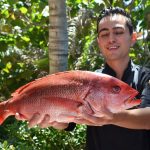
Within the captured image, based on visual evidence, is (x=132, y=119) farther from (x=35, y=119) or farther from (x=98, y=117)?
(x=35, y=119)

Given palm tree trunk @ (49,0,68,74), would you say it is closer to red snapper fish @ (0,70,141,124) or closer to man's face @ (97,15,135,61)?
man's face @ (97,15,135,61)

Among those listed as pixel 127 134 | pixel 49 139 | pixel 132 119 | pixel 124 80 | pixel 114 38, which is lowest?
pixel 49 139

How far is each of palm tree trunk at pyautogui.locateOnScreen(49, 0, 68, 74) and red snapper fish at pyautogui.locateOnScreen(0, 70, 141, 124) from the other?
1.63m

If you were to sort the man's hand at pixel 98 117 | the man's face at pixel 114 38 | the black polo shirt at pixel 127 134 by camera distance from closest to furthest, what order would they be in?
1. the man's hand at pixel 98 117
2. the black polo shirt at pixel 127 134
3. the man's face at pixel 114 38

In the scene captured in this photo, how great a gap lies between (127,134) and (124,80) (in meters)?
0.33

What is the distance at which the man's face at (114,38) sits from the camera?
7.77 ft

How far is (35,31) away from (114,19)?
3386mm

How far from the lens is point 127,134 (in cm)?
228

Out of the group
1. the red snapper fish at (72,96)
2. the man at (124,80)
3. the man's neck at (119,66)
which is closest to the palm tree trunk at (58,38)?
the man at (124,80)

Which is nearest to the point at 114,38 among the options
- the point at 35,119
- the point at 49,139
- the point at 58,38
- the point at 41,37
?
the point at 35,119

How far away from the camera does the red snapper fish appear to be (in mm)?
1922

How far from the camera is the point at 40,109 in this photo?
6.68ft

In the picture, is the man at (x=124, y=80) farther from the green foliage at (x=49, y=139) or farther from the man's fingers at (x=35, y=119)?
the green foliage at (x=49, y=139)

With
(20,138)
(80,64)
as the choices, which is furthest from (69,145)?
(80,64)
